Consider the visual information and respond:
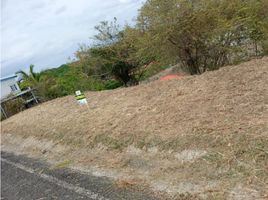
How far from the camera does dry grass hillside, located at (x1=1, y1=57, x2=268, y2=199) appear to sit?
3588 millimetres

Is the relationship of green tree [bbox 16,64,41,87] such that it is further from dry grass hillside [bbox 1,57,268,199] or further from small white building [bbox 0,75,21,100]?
small white building [bbox 0,75,21,100]

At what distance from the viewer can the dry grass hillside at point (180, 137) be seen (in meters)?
3.59

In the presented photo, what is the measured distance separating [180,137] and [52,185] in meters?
2.08

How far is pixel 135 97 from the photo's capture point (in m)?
7.48

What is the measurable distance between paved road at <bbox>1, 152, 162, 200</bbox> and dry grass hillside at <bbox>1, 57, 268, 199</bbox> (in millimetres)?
203

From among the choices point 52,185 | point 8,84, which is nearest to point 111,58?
point 52,185

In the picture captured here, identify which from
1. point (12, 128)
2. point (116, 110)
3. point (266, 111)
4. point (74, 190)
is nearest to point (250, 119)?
point (266, 111)

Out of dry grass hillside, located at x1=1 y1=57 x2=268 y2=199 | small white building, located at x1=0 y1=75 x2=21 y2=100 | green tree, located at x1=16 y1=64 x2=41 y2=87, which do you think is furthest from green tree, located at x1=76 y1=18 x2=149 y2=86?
small white building, located at x1=0 y1=75 x2=21 y2=100

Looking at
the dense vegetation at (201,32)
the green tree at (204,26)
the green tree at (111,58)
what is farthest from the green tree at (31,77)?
the green tree at (204,26)

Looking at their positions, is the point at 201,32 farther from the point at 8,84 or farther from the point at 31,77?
the point at 8,84

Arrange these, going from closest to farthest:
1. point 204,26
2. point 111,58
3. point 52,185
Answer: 1. point 52,185
2. point 204,26
3. point 111,58

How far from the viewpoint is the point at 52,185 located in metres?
5.05

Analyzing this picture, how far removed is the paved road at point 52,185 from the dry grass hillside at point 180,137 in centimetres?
20

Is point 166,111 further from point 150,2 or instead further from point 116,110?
point 150,2
